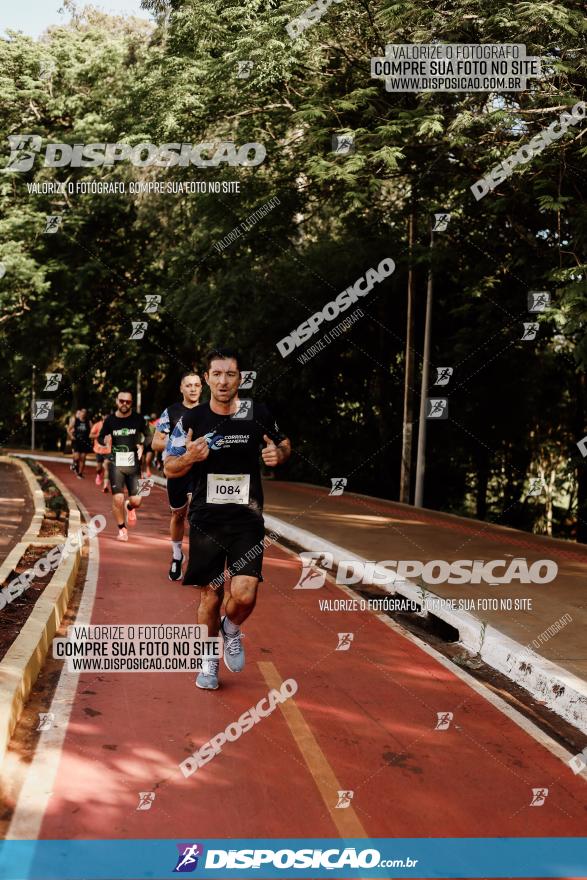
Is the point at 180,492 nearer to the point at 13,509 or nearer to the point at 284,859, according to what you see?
the point at 284,859

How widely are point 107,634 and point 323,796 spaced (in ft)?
11.8

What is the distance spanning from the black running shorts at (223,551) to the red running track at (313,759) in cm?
86

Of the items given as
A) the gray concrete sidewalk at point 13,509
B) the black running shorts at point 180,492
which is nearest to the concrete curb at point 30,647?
the black running shorts at point 180,492

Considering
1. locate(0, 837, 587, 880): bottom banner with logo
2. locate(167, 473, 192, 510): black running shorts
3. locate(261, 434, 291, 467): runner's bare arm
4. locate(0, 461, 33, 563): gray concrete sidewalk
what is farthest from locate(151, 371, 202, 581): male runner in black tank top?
locate(0, 837, 587, 880): bottom banner with logo

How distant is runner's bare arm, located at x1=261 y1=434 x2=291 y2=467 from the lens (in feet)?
19.7

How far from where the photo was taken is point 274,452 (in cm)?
603

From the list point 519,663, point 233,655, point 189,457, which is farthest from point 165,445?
point 519,663

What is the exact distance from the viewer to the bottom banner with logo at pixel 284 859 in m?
3.95

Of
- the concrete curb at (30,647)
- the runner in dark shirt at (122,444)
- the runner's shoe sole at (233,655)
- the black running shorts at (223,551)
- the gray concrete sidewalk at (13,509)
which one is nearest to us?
the concrete curb at (30,647)

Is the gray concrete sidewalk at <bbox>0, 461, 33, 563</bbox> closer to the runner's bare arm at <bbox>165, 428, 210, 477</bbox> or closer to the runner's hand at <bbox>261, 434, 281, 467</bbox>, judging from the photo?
the runner's bare arm at <bbox>165, 428, 210, 477</bbox>

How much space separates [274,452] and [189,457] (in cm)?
58

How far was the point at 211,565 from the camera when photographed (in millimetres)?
6316

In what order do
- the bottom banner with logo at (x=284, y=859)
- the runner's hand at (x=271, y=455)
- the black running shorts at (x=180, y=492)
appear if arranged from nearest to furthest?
the bottom banner with logo at (x=284, y=859) < the runner's hand at (x=271, y=455) < the black running shorts at (x=180, y=492)

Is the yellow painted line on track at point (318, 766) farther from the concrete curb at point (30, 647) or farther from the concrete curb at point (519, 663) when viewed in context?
the concrete curb at point (519, 663)
